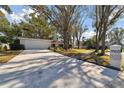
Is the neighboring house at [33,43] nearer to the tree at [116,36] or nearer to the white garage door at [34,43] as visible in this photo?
the white garage door at [34,43]

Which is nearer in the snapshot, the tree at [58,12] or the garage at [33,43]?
the tree at [58,12]

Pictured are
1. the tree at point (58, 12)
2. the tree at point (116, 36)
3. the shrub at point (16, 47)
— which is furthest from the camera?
the tree at point (116, 36)

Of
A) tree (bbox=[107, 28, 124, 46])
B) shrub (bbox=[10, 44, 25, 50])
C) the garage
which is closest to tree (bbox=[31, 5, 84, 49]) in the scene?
shrub (bbox=[10, 44, 25, 50])

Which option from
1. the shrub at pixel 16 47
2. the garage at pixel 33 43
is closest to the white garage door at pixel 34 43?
the garage at pixel 33 43

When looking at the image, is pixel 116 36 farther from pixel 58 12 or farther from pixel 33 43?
pixel 58 12

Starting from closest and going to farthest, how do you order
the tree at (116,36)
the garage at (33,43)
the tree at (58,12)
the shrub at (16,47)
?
the tree at (58,12) < the shrub at (16,47) < the garage at (33,43) < the tree at (116,36)

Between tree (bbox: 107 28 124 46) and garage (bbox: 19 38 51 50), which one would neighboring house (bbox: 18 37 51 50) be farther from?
tree (bbox: 107 28 124 46)

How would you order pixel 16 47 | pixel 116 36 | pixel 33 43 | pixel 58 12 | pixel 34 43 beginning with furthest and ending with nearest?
1. pixel 116 36
2. pixel 34 43
3. pixel 33 43
4. pixel 16 47
5. pixel 58 12

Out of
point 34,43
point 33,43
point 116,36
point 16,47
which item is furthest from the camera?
point 116,36

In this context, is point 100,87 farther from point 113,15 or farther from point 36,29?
point 36,29

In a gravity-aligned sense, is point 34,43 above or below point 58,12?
below

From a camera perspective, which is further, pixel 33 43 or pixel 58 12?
pixel 33 43

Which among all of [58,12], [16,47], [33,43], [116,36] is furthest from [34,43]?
[116,36]

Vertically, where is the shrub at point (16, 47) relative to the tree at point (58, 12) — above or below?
below
